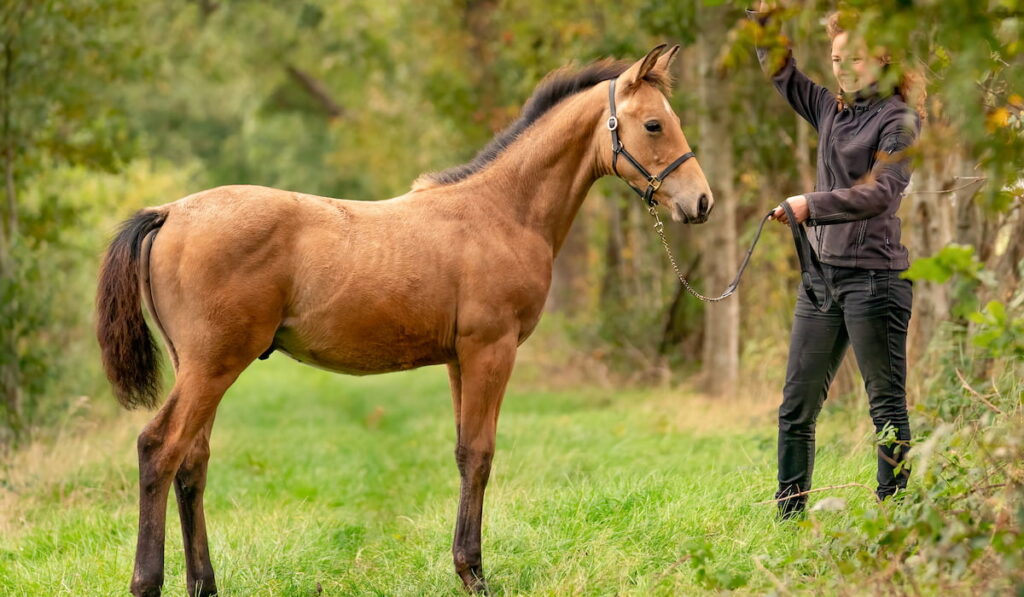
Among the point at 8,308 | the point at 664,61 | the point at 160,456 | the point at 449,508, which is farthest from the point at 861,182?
the point at 8,308

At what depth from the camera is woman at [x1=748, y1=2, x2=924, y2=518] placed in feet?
14.5

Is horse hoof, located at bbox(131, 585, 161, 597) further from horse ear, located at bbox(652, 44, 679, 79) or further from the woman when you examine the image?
horse ear, located at bbox(652, 44, 679, 79)

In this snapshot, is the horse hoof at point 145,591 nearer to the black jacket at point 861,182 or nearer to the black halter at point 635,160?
the black halter at point 635,160

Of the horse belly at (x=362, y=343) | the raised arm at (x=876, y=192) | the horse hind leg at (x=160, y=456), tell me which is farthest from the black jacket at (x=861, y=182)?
the horse hind leg at (x=160, y=456)

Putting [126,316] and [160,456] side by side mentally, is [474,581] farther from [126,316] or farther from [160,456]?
[126,316]

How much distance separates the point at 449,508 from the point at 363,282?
74.2 inches

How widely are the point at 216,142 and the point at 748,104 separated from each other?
29447mm

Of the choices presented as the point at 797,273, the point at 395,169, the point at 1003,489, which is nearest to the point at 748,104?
the point at 797,273

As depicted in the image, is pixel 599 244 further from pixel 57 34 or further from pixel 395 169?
pixel 57 34

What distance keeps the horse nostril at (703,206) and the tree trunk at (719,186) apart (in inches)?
216

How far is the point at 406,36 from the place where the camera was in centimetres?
1827

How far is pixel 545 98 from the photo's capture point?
5.22m

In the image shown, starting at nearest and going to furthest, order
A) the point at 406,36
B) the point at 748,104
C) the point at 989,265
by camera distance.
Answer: the point at 989,265, the point at 748,104, the point at 406,36

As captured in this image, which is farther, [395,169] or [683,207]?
[395,169]
